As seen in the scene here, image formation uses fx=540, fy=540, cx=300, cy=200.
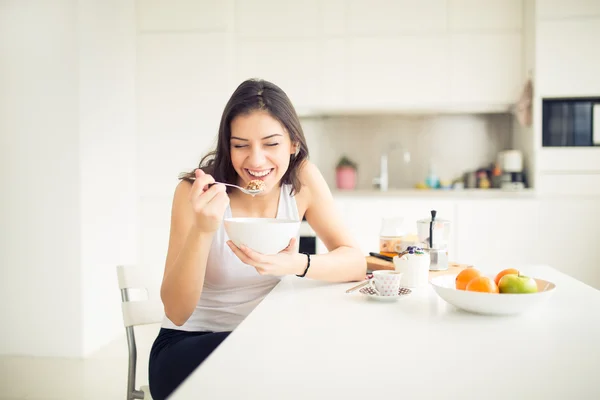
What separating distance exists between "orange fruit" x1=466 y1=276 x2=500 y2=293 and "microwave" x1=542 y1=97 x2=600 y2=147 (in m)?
2.97

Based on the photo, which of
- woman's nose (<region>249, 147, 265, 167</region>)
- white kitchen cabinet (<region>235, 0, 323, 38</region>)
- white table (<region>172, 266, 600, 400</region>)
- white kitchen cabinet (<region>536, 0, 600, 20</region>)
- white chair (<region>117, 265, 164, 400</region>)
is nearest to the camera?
white table (<region>172, 266, 600, 400</region>)

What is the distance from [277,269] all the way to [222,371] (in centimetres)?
50

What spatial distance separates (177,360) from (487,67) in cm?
335

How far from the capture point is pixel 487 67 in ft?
12.8

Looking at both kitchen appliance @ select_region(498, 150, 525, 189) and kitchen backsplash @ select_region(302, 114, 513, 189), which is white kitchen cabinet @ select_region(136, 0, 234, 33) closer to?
kitchen backsplash @ select_region(302, 114, 513, 189)

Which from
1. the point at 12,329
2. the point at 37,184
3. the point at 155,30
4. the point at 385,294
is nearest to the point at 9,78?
the point at 37,184

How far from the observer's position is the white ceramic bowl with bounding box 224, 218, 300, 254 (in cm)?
116

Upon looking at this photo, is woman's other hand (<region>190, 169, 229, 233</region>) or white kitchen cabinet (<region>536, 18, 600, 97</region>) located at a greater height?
white kitchen cabinet (<region>536, 18, 600, 97</region>)

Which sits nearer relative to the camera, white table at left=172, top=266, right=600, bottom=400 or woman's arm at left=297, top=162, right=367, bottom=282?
white table at left=172, top=266, right=600, bottom=400

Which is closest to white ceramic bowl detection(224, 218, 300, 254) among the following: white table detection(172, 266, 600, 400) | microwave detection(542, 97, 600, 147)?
white table detection(172, 266, 600, 400)

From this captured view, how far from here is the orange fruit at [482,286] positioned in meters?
1.13

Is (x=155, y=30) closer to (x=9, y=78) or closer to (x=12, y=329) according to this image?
(x=9, y=78)

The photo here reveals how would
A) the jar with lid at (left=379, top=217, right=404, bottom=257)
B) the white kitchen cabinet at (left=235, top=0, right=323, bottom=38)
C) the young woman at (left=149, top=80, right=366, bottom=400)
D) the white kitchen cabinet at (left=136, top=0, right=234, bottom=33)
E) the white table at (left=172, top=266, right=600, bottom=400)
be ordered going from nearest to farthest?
the white table at (left=172, top=266, right=600, bottom=400) < the young woman at (left=149, top=80, right=366, bottom=400) < the jar with lid at (left=379, top=217, right=404, bottom=257) < the white kitchen cabinet at (left=136, top=0, right=234, bottom=33) < the white kitchen cabinet at (left=235, top=0, right=323, bottom=38)

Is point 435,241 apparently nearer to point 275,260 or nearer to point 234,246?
point 275,260
